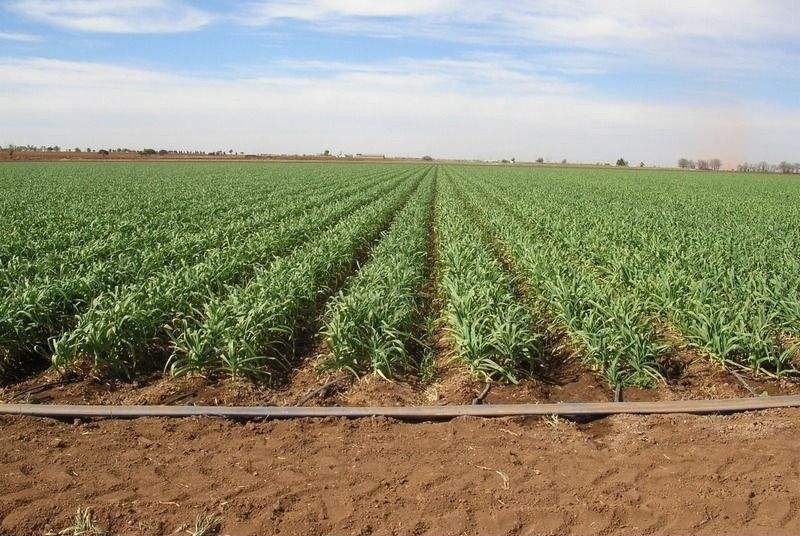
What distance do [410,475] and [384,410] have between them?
107cm

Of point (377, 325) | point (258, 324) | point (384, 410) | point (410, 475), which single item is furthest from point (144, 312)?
point (410, 475)

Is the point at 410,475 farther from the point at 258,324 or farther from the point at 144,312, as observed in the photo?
the point at 144,312

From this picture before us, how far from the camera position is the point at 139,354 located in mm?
6527

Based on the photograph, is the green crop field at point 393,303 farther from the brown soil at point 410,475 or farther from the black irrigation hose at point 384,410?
the brown soil at point 410,475

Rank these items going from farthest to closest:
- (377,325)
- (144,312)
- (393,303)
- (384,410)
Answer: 1. (393,303)
2. (377,325)
3. (144,312)
4. (384,410)

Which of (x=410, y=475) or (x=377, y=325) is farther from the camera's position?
(x=377, y=325)

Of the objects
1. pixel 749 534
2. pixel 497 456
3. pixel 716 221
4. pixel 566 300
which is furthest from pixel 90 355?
pixel 716 221

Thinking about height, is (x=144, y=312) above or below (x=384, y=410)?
above

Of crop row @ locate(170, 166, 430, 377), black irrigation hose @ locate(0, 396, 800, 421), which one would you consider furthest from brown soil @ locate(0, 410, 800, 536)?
crop row @ locate(170, 166, 430, 377)

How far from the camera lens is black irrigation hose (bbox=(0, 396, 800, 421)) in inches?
208

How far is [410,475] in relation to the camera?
432cm

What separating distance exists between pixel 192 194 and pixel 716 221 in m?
20.4

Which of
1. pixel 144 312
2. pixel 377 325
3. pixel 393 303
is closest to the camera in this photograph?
pixel 144 312

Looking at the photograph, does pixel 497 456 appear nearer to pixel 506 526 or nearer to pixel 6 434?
pixel 506 526
